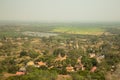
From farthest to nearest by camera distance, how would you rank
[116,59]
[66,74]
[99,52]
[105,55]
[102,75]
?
1. [99,52]
2. [105,55]
3. [116,59]
4. [66,74]
5. [102,75]

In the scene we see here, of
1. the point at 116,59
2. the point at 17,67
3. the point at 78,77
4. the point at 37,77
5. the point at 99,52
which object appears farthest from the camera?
the point at 99,52

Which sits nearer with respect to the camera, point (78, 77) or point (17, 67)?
point (78, 77)

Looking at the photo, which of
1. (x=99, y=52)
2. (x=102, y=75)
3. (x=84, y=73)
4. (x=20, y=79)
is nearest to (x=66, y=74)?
(x=84, y=73)

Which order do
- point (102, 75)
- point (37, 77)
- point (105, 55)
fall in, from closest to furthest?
point (37, 77) < point (102, 75) < point (105, 55)

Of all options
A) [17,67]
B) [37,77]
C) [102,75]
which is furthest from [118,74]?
[17,67]

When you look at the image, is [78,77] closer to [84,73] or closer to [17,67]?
[84,73]

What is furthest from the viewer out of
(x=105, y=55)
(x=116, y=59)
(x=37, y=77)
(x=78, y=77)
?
(x=105, y=55)

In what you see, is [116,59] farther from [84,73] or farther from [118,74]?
[84,73]

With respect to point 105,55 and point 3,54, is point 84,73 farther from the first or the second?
point 3,54

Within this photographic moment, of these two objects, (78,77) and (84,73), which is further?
(84,73)
